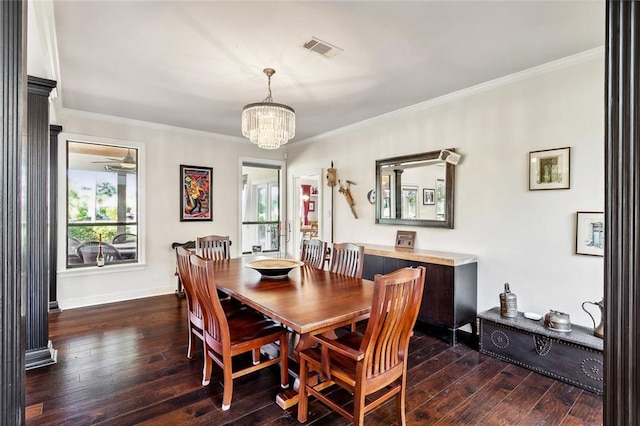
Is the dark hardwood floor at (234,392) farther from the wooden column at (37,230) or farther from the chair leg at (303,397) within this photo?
the wooden column at (37,230)

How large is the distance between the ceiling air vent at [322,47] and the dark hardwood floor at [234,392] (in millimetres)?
2666

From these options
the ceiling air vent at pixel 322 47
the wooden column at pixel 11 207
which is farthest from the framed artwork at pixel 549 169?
the wooden column at pixel 11 207

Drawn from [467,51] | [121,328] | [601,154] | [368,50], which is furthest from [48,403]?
[601,154]

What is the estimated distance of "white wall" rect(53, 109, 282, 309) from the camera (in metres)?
4.36

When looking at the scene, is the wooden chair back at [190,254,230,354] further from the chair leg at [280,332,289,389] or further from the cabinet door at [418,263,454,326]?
the cabinet door at [418,263,454,326]

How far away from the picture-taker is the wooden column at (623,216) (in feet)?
2.29

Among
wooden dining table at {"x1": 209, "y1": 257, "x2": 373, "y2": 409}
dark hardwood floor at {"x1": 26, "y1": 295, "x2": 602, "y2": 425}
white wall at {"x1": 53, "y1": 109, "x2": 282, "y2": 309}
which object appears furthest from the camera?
white wall at {"x1": 53, "y1": 109, "x2": 282, "y2": 309}

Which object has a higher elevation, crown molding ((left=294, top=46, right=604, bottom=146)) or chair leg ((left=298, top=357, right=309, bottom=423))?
crown molding ((left=294, top=46, right=604, bottom=146))

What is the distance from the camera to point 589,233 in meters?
2.67

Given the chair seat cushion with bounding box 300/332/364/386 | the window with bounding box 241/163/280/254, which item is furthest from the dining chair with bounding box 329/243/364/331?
the window with bounding box 241/163/280/254

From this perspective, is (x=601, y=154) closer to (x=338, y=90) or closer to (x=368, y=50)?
(x=368, y=50)

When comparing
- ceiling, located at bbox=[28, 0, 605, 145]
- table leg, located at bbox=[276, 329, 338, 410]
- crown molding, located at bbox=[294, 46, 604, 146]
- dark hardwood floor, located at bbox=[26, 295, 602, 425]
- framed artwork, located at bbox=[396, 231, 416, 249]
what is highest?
ceiling, located at bbox=[28, 0, 605, 145]

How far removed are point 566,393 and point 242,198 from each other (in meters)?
5.01

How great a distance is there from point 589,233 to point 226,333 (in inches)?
117
